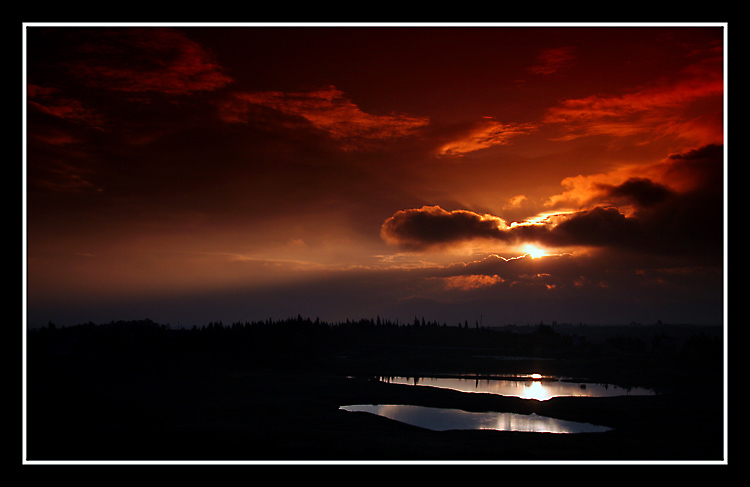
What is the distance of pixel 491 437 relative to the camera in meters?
39.8

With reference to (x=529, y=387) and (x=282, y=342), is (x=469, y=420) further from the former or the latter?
(x=282, y=342)

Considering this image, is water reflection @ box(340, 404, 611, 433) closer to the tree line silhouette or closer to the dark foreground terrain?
the dark foreground terrain

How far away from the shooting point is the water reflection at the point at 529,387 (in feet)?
233

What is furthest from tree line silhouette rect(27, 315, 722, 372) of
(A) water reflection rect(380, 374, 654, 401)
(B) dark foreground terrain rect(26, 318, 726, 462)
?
(A) water reflection rect(380, 374, 654, 401)

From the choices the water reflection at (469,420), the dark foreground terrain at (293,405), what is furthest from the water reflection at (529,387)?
the water reflection at (469,420)

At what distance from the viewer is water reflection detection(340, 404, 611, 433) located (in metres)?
46.8

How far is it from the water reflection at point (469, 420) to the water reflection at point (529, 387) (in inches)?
586

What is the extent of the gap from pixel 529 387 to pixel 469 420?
3250 cm

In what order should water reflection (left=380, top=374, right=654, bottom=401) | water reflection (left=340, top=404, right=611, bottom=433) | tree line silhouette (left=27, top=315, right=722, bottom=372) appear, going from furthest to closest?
tree line silhouette (left=27, top=315, right=722, bottom=372), water reflection (left=380, top=374, right=654, bottom=401), water reflection (left=340, top=404, right=611, bottom=433)

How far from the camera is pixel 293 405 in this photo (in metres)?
53.9

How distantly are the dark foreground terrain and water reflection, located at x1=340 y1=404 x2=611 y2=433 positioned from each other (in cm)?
235

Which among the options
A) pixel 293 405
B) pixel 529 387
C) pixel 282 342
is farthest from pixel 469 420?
pixel 282 342

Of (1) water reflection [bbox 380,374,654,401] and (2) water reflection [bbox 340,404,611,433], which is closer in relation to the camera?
(2) water reflection [bbox 340,404,611,433]

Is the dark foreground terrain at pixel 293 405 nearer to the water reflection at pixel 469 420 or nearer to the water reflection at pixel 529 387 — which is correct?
the water reflection at pixel 469 420
